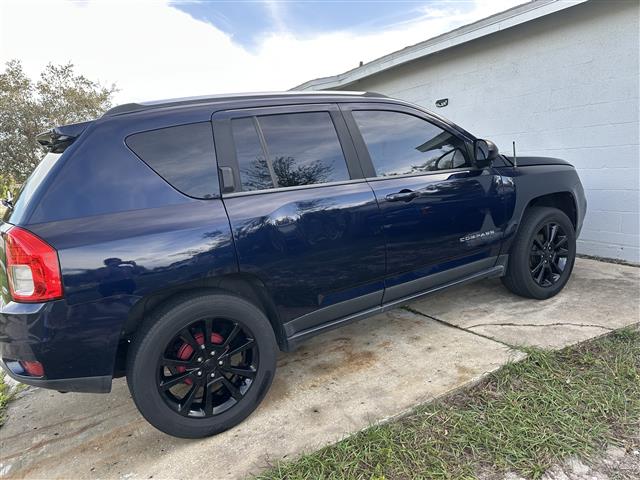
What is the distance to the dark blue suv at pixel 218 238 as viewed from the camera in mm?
1886

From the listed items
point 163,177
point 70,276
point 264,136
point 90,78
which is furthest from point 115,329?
point 90,78

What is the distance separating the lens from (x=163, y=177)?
212 cm

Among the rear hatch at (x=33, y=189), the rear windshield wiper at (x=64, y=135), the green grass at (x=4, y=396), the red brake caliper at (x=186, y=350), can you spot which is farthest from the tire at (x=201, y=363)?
the green grass at (x=4, y=396)

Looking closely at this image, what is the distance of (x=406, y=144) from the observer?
303cm

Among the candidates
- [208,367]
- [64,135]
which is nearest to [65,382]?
[208,367]

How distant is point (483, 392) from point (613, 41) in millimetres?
4497

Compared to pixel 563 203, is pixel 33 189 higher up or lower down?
higher up

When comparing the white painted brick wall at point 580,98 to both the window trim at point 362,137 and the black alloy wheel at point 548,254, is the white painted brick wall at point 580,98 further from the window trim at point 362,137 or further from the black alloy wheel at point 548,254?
the window trim at point 362,137

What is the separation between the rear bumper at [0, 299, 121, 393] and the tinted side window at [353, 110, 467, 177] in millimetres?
1932

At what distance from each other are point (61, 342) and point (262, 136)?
152 cm

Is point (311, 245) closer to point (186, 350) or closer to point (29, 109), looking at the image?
point (186, 350)

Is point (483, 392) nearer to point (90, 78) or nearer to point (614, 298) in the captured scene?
point (614, 298)

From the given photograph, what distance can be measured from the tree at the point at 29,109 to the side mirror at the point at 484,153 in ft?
57.1

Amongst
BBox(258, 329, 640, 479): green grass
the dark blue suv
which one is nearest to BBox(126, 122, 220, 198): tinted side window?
the dark blue suv
